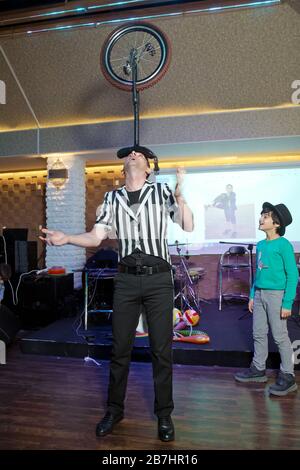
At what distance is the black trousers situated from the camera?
1.95 metres

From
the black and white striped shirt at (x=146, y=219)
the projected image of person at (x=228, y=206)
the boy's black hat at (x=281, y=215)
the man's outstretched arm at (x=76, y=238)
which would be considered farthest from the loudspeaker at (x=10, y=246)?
the boy's black hat at (x=281, y=215)

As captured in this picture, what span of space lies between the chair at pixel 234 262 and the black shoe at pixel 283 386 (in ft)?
8.70

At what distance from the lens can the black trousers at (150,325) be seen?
1.95 metres

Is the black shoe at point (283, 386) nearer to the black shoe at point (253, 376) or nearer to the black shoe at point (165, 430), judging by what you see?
the black shoe at point (253, 376)

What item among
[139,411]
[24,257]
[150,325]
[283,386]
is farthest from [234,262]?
[150,325]

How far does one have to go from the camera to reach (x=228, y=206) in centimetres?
581

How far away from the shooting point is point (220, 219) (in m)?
5.86

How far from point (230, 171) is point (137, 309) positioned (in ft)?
14.5

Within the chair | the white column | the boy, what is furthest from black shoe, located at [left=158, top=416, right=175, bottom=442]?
the white column

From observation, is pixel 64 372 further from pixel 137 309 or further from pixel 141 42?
pixel 141 42

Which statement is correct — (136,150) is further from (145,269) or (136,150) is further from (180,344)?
(180,344)

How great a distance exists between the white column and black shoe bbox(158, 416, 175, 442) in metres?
3.89

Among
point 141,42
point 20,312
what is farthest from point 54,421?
point 141,42

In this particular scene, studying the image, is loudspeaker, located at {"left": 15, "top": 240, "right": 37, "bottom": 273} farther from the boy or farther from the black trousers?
the boy
